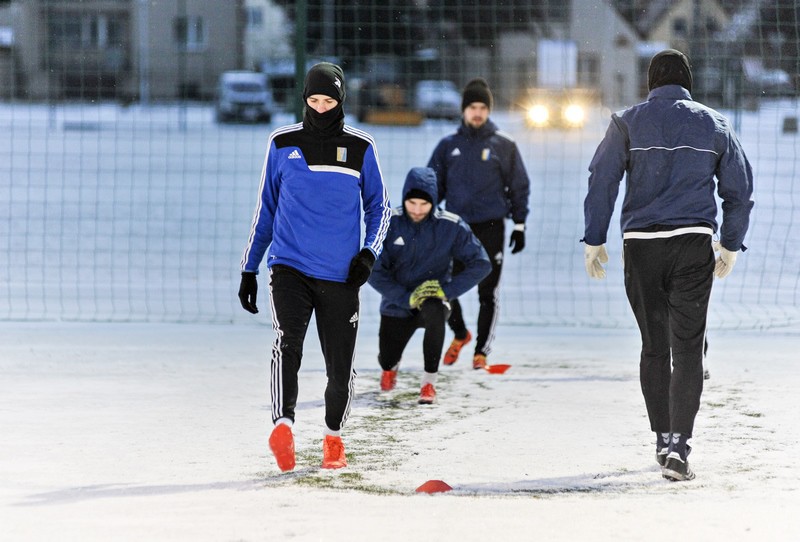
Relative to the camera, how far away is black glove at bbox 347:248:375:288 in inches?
189

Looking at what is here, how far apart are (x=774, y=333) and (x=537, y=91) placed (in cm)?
1850

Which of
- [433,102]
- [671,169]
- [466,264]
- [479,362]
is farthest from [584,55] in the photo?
[671,169]

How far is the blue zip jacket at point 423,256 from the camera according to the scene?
20.9ft

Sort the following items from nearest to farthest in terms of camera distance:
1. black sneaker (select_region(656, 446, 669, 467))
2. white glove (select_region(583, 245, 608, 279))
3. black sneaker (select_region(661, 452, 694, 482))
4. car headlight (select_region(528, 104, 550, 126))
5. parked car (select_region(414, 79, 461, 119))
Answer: black sneaker (select_region(661, 452, 694, 482)) < black sneaker (select_region(656, 446, 669, 467)) < white glove (select_region(583, 245, 608, 279)) < parked car (select_region(414, 79, 461, 119)) < car headlight (select_region(528, 104, 550, 126))

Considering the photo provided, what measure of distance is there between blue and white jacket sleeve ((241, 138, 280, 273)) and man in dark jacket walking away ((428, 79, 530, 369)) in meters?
2.57

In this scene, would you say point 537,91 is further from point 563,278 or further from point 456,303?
point 456,303

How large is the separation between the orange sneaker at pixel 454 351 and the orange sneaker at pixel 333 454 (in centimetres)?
249

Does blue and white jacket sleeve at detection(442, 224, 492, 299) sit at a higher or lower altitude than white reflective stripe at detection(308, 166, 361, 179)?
lower

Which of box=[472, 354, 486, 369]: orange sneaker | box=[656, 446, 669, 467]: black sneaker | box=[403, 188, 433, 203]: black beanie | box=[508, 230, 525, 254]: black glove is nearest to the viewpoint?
box=[656, 446, 669, 467]: black sneaker

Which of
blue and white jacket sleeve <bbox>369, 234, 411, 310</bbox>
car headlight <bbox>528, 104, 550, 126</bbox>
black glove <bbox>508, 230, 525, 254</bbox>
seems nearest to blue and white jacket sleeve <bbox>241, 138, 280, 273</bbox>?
blue and white jacket sleeve <bbox>369, 234, 411, 310</bbox>

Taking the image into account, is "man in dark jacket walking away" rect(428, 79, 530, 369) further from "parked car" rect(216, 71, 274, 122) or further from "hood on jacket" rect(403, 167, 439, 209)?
"parked car" rect(216, 71, 274, 122)

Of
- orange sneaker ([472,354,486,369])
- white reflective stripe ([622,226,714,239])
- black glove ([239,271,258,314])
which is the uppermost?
white reflective stripe ([622,226,714,239])

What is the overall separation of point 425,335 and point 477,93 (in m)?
1.71

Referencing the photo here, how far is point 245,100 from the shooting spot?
84.7ft
